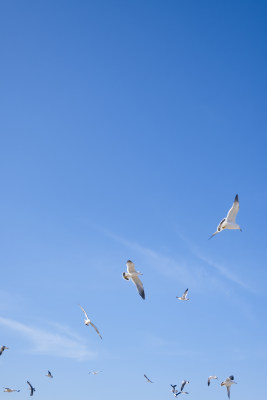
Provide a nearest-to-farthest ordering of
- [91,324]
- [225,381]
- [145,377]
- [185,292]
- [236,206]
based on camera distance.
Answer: [236,206] < [91,324] < [225,381] < [185,292] < [145,377]

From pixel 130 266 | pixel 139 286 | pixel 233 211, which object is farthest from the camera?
pixel 139 286

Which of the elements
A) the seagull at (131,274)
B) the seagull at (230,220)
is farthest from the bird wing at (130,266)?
the seagull at (230,220)

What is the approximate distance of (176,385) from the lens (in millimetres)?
70750

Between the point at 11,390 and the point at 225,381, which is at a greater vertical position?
the point at 225,381

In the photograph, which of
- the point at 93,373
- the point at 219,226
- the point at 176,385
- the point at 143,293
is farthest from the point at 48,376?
the point at 219,226

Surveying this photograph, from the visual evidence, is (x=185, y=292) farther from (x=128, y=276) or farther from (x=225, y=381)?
(x=128, y=276)


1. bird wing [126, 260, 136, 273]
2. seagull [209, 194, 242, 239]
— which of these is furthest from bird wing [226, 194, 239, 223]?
bird wing [126, 260, 136, 273]

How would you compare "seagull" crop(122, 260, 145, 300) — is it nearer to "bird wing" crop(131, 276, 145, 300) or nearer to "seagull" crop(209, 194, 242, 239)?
"bird wing" crop(131, 276, 145, 300)

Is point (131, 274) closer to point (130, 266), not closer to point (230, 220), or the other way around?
point (130, 266)

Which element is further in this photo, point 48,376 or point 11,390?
point 11,390

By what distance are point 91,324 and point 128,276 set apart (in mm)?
10218

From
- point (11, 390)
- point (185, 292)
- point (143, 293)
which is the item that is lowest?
point (11, 390)

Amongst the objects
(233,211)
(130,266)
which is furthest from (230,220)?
(130,266)

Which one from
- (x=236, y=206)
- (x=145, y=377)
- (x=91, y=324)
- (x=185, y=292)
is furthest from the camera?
(x=145, y=377)
